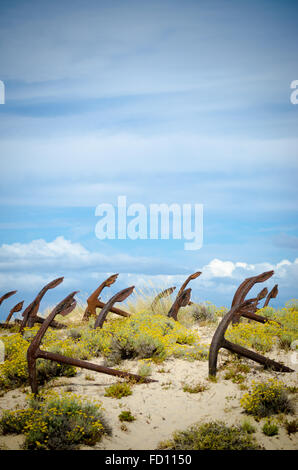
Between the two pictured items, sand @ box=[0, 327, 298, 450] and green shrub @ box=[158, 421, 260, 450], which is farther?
sand @ box=[0, 327, 298, 450]

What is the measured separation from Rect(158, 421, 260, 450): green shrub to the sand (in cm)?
19

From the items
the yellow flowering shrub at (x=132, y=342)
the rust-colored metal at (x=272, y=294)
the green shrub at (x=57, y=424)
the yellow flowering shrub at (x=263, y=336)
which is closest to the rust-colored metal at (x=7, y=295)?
the yellow flowering shrub at (x=132, y=342)

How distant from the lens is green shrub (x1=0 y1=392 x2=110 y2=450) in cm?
525

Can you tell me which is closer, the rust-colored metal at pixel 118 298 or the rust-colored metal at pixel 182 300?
the rust-colored metal at pixel 118 298

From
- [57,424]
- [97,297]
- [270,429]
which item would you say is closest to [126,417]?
[57,424]

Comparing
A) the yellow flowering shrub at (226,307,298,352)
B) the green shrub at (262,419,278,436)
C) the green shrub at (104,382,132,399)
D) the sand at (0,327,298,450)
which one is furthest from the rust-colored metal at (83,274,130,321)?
the green shrub at (262,419,278,436)

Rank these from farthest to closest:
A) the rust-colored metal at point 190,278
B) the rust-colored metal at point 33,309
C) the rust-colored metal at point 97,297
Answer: the rust-colored metal at point 190,278 < the rust-colored metal at point 97,297 < the rust-colored metal at point 33,309

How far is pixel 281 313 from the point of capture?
11297mm

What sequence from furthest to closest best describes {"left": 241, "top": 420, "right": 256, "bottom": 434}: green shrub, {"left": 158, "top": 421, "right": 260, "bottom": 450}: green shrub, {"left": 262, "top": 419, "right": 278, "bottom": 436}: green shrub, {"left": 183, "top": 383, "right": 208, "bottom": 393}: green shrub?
{"left": 183, "top": 383, "right": 208, "bottom": 393}: green shrub → {"left": 241, "top": 420, "right": 256, "bottom": 434}: green shrub → {"left": 262, "top": 419, "right": 278, "bottom": 436}: green shrub → {"left": 158, "top": 421, "right": 260, "bottom": 450}: green shrub

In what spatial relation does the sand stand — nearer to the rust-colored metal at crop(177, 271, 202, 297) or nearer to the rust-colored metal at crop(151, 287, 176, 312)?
the rust-colored metal at crop(177, 271, 202, 297)

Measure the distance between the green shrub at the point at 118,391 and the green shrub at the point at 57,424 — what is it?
625 mm

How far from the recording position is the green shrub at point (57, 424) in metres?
5.25

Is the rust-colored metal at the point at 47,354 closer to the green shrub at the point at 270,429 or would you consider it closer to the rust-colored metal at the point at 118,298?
the rust-colored metal at the point at 118,298

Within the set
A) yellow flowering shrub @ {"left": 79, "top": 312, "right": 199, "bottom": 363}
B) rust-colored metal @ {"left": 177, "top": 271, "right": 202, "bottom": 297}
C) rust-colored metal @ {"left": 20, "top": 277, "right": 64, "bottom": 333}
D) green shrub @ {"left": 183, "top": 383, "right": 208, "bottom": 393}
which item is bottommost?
green shrub @ {"left": 183, "top": 383, "right": 208, "bottom": 393}
